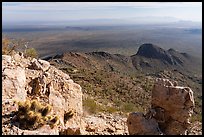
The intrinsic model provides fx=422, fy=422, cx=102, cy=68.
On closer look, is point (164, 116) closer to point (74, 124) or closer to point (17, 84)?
point (74, 124)

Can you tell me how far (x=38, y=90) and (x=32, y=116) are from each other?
14.8 feet

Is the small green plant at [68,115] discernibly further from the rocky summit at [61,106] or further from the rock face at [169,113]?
the rock face at [169,113]

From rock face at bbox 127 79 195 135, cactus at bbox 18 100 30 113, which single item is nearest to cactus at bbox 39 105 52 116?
cactus at bbox 18 100 30 113

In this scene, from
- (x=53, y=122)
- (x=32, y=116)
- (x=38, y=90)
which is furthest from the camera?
(x=38, y=90)

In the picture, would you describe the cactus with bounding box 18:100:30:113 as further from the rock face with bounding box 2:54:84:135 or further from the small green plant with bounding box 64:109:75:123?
the small green plant with bounding box 64:109:75:123

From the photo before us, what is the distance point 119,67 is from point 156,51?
105ft

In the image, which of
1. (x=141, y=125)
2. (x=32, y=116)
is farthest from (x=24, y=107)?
(x=141, y=125)

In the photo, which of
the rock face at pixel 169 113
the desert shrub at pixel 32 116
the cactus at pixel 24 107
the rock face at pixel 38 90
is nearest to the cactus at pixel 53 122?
the desert shrub at pixel 32 116

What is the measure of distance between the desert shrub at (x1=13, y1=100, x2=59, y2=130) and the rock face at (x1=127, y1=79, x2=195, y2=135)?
527 centimetres

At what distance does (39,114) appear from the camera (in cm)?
1350

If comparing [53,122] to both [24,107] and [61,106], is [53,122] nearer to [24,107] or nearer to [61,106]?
[24,107]

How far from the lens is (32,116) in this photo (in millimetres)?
13125

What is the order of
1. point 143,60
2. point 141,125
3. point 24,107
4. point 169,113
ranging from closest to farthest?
point 24,107, point 141,125, point 169,113, point 143,60

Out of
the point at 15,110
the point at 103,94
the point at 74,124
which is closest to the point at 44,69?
the point at 74,124
